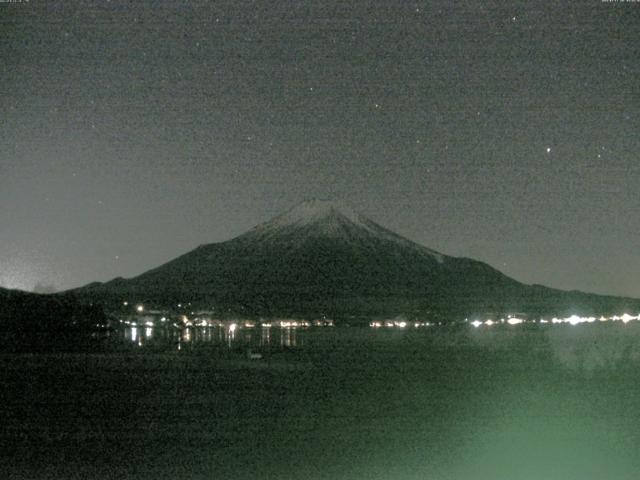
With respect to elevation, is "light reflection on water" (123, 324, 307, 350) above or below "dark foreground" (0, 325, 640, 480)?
above

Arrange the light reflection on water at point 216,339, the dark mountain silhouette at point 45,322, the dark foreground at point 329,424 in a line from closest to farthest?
1. the dark foreground at point 329,424
2. the dark mountain silhouette at point 45,322
3. the light reflection on water at point 216,339

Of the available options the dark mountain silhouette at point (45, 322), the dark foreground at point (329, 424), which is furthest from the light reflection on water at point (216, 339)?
the dark foreground at point (329, 424)

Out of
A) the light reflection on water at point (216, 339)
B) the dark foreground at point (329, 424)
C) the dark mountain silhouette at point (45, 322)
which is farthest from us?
the light reflection on water at point (216, 339)

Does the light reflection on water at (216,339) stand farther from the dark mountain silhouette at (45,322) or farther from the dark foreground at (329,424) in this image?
the dark foreground at (329,424)

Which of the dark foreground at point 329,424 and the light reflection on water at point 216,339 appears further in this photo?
the light reflection on water at point 216,339

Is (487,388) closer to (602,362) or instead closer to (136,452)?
(602,362)

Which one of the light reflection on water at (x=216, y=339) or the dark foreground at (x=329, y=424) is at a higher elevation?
→ the light reflection on water at (x=216, y=339)

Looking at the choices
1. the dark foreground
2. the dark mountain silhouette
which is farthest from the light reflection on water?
the dark foreground

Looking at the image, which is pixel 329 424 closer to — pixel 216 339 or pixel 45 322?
pixel 45 322

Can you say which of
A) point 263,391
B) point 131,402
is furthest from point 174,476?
point 263,391

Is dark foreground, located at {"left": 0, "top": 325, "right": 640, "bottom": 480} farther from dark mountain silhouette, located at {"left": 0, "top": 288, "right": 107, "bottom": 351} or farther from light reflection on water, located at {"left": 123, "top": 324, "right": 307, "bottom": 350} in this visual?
light reflection on water, located at {"left": 123, "top": 324, "right": 307, "bottom": 350}
